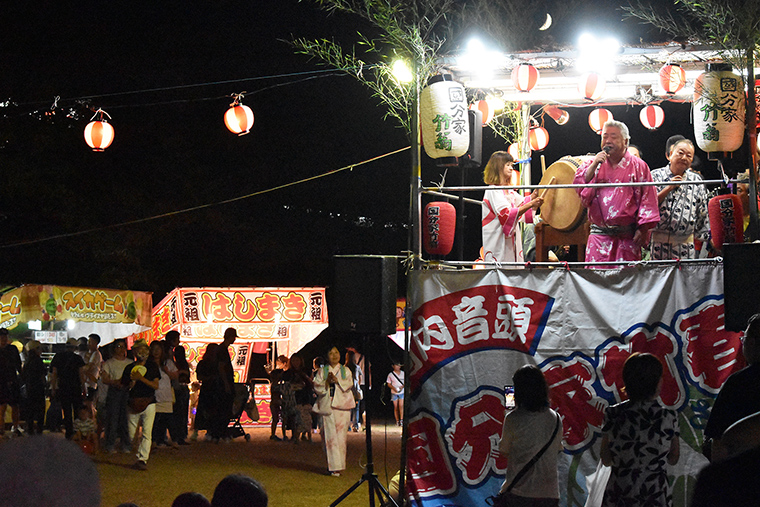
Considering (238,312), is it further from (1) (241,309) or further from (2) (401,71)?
(2) (401,71)

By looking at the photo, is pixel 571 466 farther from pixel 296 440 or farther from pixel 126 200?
pixel 126 200

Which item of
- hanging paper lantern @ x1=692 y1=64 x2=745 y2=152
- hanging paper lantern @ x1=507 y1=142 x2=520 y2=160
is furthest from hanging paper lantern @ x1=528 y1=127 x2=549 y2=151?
hanging paper lantern @ x1=692 y1=64 x2=745 y2=152

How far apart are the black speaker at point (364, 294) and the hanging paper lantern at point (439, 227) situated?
22.3 inches

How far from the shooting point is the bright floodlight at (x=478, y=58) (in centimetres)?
758

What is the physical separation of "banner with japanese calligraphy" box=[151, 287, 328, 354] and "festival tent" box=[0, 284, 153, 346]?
2.65 ft

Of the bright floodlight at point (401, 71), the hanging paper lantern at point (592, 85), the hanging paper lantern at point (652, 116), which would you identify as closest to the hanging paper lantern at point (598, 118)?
the hanging paper lantern at point (652, 116)

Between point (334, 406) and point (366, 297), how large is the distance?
16.3 ft

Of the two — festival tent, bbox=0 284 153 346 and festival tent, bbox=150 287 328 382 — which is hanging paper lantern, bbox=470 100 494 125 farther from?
festival tent, bbox=0 284 153 346

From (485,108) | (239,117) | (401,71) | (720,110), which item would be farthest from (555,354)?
(239,117)

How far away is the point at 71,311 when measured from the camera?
16359 mm

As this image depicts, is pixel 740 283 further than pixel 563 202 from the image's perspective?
No

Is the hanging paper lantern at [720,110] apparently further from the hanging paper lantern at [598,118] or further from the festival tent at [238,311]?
the festival tent at [238,311]

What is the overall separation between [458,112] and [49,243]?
618 inches

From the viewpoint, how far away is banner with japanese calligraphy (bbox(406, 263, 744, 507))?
6.52m
